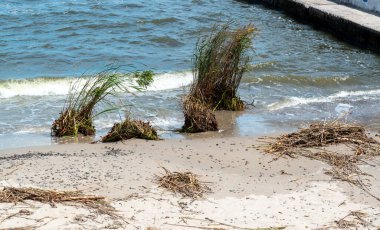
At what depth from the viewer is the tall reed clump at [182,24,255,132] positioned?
9.99m

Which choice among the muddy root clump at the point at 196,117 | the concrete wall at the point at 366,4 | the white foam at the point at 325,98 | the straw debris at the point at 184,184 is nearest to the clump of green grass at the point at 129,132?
the muddy root clump at the point at 196,117

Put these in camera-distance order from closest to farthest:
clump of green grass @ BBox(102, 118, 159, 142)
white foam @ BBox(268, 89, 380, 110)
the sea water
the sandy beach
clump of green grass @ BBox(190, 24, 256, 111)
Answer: the sandy beach < clump of green grass @ BBox(102, 118, 159, 142) < clump of green grass @ BBox(190, 24, 256, 111) < the sea water < white foam @ BBox(268, 89, 380, 110)

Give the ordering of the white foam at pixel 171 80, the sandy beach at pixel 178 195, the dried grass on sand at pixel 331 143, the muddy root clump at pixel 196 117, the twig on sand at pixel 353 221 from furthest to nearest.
Result: the white foam at pixel 171 80
the muddy root clump at pixel 196 117
the dried grass on sand at pixel 331 143
the twig on sand at pixel 353 221
the sandy beach at pixel 178 195

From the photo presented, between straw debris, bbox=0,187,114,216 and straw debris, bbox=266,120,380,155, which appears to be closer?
straw debris, bbox=0,187,114,216

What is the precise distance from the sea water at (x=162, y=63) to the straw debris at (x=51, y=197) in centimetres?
259

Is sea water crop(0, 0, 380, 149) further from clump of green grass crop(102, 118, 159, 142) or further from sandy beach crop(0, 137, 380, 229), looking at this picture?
sandy beach crop(0, 137, 380, 229)

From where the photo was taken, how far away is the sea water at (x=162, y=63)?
10578mm

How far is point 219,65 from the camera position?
1034 centimetres

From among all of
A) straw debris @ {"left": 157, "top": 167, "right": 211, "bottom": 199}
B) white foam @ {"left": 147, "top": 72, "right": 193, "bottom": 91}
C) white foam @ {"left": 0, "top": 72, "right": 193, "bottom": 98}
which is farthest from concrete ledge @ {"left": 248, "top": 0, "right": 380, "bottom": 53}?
straw debris @ {"left": 157, "top": 167, "right": 211, "bottom": 199}

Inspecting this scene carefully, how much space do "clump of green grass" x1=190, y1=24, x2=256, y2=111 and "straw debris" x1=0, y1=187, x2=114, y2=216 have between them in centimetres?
370

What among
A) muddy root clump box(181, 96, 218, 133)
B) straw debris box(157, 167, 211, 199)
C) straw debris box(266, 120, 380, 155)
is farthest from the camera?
muddy root clump box(181, 96, 218, 133)

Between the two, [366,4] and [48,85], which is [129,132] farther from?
[366,4]

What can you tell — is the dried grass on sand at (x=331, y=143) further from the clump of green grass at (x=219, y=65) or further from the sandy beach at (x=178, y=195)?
the clump of green grass at (x=219, y=65)

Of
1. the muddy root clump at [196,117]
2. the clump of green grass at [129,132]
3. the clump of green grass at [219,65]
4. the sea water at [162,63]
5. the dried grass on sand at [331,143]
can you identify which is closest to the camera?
the dried grass on sand at [331,143]
